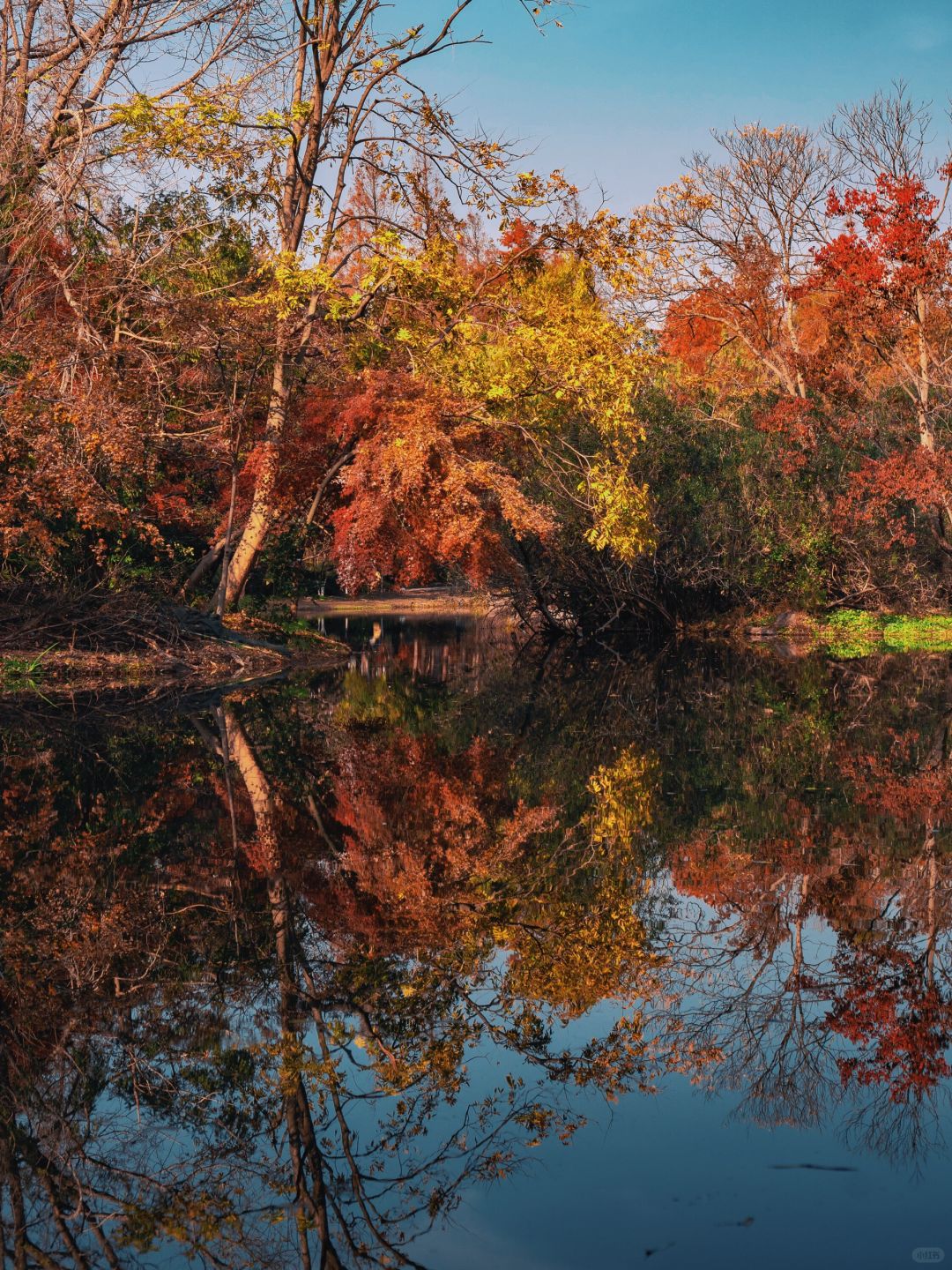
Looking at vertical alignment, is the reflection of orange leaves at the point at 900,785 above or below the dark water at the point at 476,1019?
above

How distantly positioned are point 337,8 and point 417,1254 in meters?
21.4

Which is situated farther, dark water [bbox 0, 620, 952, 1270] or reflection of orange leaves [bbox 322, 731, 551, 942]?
reflection of orange leaves [bbox 322, 731, 551, 942]

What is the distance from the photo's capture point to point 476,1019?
4691 mm

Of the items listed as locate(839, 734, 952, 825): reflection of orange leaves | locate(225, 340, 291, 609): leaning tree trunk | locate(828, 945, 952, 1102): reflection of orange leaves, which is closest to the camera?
locate(828, 945, 952, 1102): reflection of orange leaves

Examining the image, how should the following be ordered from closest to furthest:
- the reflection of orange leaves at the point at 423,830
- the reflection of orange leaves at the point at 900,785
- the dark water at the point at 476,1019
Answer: the dark water at the point at 476,1019
the reflection of orange leaves at the point at 423,830
the reflection of orange leaves at the point at 900,785

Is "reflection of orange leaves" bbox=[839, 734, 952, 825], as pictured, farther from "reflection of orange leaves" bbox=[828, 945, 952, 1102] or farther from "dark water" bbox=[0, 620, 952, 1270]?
"reflection of orange leaves" bbox=[828, 945, 952, 1102]

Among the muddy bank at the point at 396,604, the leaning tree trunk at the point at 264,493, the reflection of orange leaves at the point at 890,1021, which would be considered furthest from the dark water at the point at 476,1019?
the muddy bank at the point at 396,604

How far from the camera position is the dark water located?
10.9 ft

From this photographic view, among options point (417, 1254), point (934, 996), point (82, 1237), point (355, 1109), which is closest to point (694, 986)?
point (934, 996)

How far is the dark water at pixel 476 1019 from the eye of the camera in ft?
10.9

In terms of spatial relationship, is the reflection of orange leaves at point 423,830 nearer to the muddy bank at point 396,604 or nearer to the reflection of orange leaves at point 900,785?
the reflection of orange leaves at point 900,785

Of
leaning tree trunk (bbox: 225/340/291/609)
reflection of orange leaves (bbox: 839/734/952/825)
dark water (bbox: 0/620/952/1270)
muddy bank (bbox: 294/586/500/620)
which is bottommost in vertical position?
dark water (bbox: 0/620/952/1270)

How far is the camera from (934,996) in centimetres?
486

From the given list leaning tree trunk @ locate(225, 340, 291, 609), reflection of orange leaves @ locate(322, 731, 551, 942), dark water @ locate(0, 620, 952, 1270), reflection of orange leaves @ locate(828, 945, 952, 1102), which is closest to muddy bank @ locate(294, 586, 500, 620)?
leaning tree trunk @ locate(225, 340, 291, 609)
